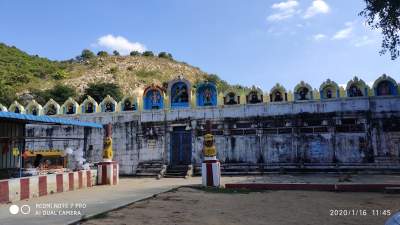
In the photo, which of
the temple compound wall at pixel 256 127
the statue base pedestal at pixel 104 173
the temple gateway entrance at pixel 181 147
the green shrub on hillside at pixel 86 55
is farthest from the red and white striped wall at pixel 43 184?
the green shrub on hillside at pixel 86 55

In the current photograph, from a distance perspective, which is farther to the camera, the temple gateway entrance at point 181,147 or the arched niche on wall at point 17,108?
the arched niche on wall at point 17,108

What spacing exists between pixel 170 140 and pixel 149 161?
177cm

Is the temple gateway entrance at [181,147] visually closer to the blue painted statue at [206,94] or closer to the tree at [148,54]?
the blue painted statue at [206,94]

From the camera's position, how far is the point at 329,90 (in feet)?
70.9

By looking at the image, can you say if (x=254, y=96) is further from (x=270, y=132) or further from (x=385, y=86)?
(x=385, y=86)

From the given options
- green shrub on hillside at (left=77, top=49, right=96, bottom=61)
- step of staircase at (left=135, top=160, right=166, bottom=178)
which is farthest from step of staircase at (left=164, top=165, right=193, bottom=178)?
green shrub on hillside at (left=77, top=49, right=96, bottom=61)

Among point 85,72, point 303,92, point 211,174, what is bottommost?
point 211,174

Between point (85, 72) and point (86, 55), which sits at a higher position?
point (86, 55)

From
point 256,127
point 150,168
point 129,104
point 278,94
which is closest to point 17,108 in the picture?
point 129,104

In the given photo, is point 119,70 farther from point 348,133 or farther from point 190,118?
point 348,133

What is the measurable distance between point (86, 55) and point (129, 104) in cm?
5242

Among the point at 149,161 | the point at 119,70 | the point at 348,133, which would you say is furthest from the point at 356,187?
the point at 119,70

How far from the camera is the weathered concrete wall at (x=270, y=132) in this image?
800 inches

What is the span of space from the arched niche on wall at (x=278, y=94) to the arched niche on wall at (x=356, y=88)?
11.2 ft
